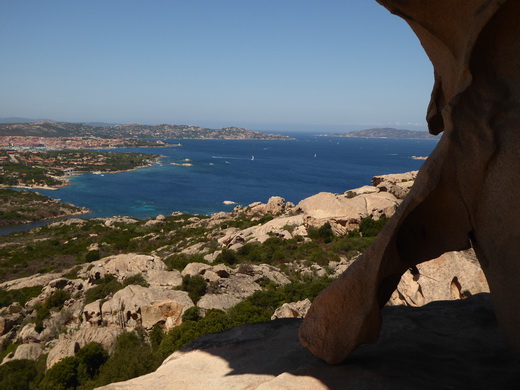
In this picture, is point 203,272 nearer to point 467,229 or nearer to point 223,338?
point 223,338

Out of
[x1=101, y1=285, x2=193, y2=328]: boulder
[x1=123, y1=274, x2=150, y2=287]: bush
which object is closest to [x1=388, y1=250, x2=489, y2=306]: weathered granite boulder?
[x1=101, y1=285, x2=193, y2=328]: boulder

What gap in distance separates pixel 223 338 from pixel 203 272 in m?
13.0

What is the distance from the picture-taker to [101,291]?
23359mm

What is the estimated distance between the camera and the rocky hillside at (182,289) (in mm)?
14312

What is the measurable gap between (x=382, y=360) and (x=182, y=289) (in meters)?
15.3

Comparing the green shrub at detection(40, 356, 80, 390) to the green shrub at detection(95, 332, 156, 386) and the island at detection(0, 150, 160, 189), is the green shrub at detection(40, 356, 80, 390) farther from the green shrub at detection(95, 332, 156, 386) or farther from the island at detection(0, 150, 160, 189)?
the island at detection(0, 150, 160, 189)

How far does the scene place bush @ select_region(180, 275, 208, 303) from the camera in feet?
64.6

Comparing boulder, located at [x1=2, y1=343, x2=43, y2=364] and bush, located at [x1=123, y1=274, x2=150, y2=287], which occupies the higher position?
bush, located at [x1=123, y1=274, x2=150, y2=287]

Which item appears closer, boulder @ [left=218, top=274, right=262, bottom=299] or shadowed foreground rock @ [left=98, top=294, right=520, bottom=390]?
shadowed foreground rock @ [left=98, top=294, right=520, bottom=390]

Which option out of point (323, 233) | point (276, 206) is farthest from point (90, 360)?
point (276, 206)

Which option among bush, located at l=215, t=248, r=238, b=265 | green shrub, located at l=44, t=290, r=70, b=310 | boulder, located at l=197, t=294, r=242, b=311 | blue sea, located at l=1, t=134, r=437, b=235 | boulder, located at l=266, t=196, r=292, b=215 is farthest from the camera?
blue sea, located at l=1, t=134, r=437, b=235

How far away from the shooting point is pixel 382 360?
6742 mm

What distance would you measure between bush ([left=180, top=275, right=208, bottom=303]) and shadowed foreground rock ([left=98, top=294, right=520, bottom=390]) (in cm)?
989

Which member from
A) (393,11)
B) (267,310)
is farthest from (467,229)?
(267,310)
